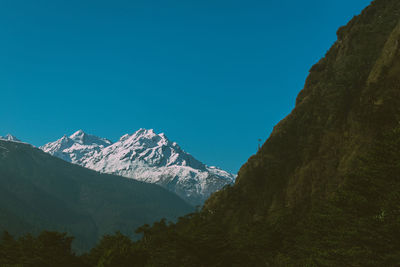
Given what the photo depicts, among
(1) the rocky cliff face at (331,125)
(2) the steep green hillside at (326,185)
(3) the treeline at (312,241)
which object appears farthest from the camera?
(1) the rocky cliff face at (331,125)

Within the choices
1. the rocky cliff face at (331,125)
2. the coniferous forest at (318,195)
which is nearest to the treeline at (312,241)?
the coniferous forest at (318,195)

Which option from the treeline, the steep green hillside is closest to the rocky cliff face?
the steep green hillside

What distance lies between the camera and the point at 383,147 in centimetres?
3089

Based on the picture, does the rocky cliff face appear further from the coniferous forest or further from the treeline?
the treeline

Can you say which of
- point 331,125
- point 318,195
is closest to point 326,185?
point 318,195

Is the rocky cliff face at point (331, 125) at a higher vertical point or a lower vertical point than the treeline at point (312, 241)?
higher

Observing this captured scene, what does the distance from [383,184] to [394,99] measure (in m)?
48.6

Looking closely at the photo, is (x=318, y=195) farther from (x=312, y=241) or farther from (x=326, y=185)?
(x=312, y=241)

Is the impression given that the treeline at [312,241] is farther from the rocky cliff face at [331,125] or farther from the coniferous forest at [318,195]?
the rocky cliff face at [331,125]

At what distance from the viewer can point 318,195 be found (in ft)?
272

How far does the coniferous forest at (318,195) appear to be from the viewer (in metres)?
30.3

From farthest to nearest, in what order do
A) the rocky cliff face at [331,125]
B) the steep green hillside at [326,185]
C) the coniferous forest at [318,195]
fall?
the rocky cliff face at [331,125]
the coniferous forest at [318,195]
the steep green hillside at [326,185]

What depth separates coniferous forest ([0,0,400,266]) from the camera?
30.3 meters

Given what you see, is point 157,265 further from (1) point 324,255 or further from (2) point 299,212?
(2) point 299,212
